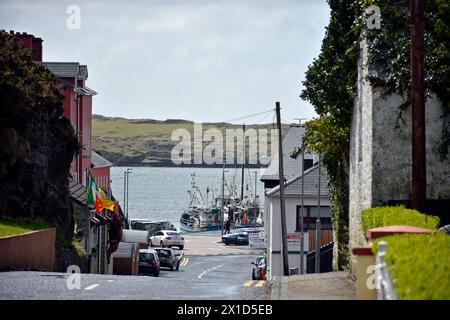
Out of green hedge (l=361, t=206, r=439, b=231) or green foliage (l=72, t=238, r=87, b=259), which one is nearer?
green hedge (l=361, t=206, r=439, b=231)

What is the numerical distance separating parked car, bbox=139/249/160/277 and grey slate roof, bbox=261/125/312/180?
16.9m

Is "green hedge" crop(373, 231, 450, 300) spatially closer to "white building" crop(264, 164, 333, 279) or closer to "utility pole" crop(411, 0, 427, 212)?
"utility pole" crop(411, 0, 427, 212)

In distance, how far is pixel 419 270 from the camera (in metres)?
10.3

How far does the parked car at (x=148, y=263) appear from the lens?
5688 centimetres

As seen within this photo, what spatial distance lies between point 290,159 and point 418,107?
5309 cm

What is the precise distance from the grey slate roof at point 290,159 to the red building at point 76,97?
42.5 feet

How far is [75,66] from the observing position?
63.9 m

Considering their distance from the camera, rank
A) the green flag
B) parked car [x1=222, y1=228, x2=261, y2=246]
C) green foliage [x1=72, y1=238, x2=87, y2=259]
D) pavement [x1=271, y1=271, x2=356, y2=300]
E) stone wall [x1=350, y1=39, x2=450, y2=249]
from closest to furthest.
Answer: pavement [x1=271, y1=271, x2=356, y2=300] → stone wall [x1=350, y1=39, x2=450, y2=249] → green foliage [x1=72, y1=238, x2=87, y2=259] → the green flag → parked car [x1=222, y1=228, x2=261, y2=246]

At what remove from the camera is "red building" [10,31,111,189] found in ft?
194

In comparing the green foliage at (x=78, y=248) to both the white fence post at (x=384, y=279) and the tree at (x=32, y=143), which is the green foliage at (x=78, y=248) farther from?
the white fence post at (x=384, y=279)

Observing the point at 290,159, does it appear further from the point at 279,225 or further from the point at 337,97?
the point at 337,97

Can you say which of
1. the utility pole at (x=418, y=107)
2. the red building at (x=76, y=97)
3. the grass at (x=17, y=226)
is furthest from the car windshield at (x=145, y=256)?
the utility pole at (x=418, y=107)

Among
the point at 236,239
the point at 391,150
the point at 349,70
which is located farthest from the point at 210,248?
the point at 391,150

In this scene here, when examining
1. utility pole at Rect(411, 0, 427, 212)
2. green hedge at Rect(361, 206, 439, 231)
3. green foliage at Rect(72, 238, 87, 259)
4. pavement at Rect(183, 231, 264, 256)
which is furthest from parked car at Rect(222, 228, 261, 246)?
utility pole at Rect(411, 0, 427, 212)
